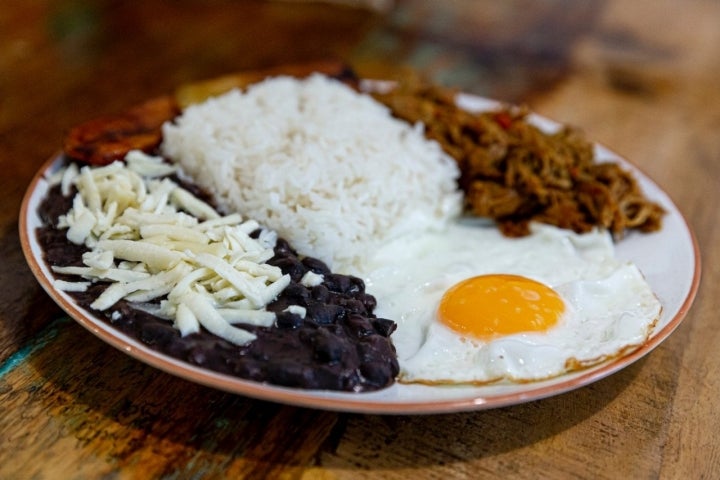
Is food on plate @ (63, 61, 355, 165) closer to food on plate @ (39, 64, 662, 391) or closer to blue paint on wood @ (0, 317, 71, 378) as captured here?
food on plate @ (39, 64, 662, 391)

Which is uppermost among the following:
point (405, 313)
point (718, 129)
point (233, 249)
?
point (233, 249)

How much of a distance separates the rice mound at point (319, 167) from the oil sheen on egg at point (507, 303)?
14cm

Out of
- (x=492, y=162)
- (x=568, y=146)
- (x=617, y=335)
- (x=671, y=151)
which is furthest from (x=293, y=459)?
(x=671, y=151)

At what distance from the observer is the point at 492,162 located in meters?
3.19

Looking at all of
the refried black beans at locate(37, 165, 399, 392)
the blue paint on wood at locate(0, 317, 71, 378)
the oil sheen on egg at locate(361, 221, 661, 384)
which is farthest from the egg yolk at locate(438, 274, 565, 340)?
the blue paint on wood at locate(0, 317, 71, 378)

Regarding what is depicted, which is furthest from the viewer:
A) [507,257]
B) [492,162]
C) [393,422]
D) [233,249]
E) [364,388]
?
[492,162]

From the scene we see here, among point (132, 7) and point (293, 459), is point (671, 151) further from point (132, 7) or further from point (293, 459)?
point (132, 7)

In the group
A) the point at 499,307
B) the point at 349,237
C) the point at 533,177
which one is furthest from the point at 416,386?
the point at 533,177

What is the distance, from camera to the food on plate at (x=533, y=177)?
2.98 m

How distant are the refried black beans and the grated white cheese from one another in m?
0.04

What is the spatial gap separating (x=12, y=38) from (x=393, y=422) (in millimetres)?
3869

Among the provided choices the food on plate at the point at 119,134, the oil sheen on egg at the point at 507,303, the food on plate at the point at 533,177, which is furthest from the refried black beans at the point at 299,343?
the food on plate at the point at 533,177

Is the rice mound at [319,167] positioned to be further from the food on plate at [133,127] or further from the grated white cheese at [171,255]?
the grated white cheese at [171,255]

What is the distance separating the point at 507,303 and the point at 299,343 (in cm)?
72
